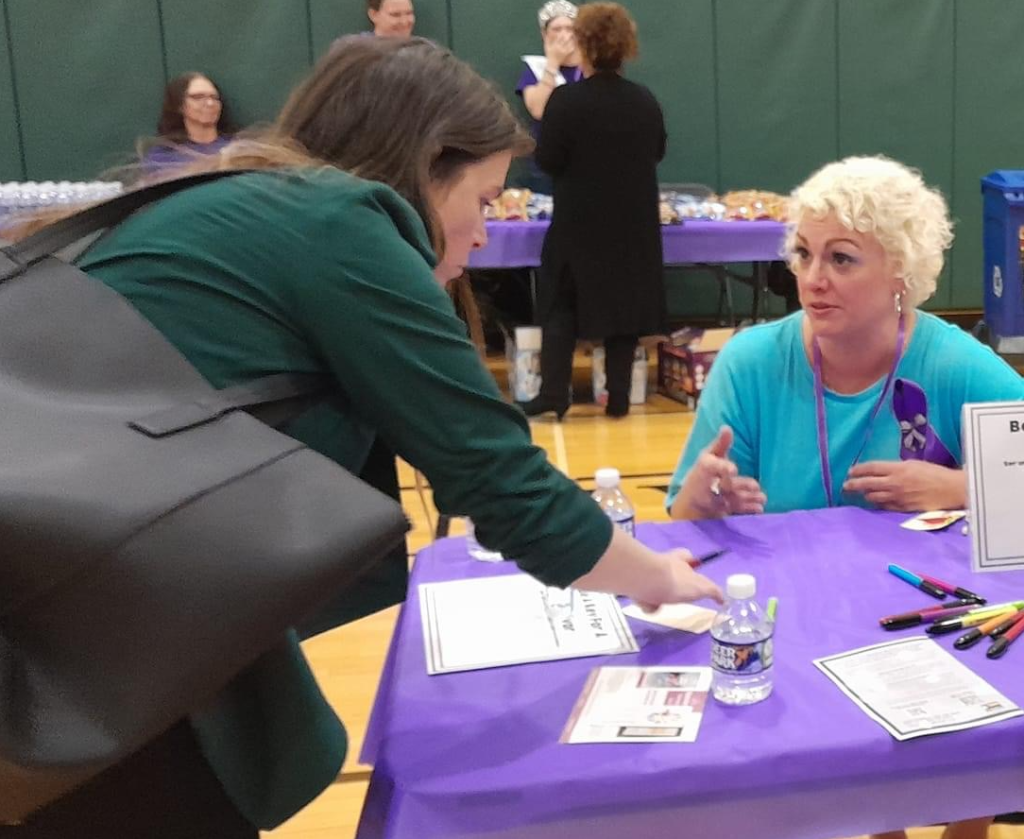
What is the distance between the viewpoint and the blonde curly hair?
194 centimetres

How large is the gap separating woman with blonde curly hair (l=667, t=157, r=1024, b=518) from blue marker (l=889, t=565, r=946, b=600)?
35cm

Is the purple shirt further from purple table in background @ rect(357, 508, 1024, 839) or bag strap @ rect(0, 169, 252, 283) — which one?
purple table in background @ rect(357, 508, 1024, 839)

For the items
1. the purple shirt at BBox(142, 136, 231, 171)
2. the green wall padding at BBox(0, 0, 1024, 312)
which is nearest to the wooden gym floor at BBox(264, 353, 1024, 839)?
the purple shirt at BBox(142, 136, 231, 171)

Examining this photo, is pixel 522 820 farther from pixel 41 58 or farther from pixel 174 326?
pixel 41 58

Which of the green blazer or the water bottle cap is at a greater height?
the green blazer

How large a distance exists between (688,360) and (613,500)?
12.2ft

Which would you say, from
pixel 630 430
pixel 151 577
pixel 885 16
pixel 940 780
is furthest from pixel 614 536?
pixel 885 16

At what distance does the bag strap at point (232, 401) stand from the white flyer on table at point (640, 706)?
435 mm

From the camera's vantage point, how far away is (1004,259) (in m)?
5.32

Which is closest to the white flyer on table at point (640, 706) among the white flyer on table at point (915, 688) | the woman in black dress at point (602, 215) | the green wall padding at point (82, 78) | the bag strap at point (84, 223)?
the white flyer on table at point (915, 688)

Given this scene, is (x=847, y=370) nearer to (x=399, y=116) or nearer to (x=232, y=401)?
(x=399, y=116)

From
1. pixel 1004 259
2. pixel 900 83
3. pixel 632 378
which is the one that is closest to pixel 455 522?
pixel 632 378

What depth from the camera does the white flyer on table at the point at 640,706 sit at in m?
1.11

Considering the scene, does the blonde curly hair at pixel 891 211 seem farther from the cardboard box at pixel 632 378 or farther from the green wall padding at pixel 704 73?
the green wall padding at pixel 704 73
